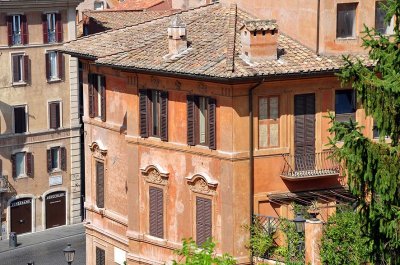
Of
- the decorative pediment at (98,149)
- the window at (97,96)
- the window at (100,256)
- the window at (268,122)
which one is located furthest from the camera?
the window at (100,256)

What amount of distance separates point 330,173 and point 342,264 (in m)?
4.10

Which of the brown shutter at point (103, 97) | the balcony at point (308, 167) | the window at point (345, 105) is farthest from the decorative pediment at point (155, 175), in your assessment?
the window at point (345, 105)

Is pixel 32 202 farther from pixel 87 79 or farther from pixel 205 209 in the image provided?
pixel 205 209

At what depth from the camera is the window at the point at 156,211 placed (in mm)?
49156

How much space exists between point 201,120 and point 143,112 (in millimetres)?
2837

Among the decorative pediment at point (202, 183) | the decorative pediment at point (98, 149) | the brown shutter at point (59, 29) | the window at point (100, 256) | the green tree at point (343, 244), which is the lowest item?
the window at point (100, 256)

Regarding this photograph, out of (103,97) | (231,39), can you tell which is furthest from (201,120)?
(103,97)

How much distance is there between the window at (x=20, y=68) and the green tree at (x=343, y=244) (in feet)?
116

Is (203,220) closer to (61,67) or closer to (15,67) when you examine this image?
(15,67)

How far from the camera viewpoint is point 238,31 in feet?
157

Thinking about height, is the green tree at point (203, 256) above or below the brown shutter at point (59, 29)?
below

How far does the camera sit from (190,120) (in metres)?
47.4

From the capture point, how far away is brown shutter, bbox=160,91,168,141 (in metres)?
48.3

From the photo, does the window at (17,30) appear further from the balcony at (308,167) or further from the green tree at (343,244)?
the green tree at (343,244)
